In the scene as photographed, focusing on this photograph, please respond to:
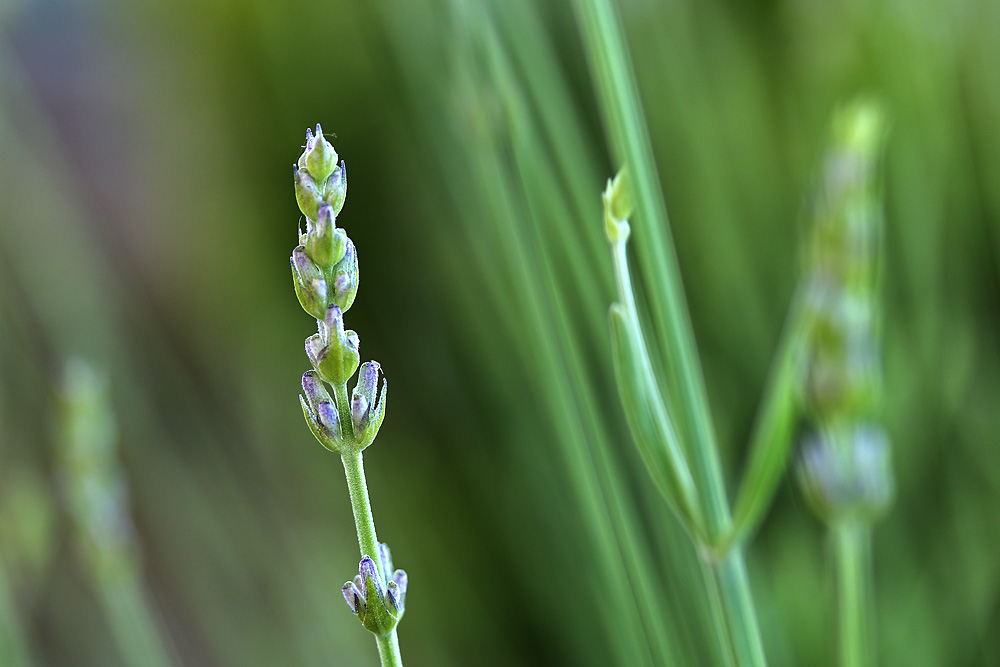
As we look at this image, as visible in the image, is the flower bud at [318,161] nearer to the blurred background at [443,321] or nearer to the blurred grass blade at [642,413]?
the blurred grass blade at [642,413]

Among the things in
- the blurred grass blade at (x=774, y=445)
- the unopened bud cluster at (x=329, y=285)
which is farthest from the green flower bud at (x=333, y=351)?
the blurred grass blade at (x=774, y=445)

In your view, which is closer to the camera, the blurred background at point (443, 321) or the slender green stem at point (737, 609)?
the slender green stem at point (737, 609)

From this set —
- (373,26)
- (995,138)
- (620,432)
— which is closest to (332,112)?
(373,26)

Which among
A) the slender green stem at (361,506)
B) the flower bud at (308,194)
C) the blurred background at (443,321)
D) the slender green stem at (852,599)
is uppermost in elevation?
the blurred background at (443,321)

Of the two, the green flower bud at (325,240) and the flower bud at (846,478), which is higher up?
the green flower bud at (325,240)

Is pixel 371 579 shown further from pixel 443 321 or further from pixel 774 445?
pixel 443 321

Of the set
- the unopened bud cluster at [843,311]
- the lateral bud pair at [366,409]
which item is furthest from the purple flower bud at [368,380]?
the unopened bud cluster at [843,311]

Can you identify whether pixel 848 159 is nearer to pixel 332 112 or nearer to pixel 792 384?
pixel 792 384
